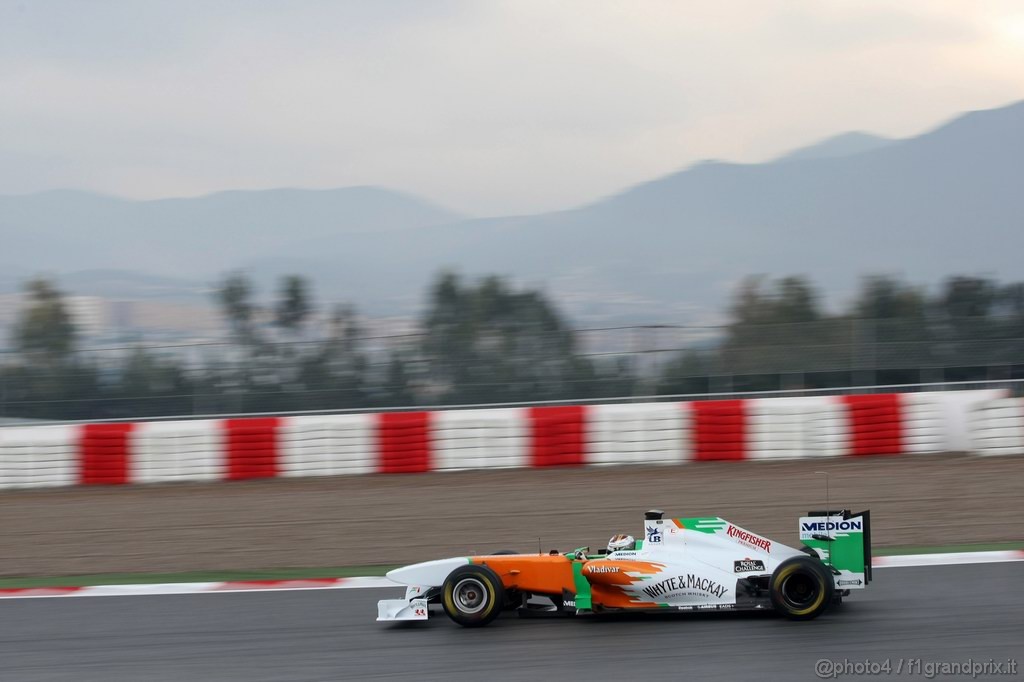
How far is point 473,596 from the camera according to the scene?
5.84m

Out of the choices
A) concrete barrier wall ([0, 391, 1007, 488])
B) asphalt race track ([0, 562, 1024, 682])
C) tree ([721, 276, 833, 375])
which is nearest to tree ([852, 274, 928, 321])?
tree ([721, 276, 833, 375])

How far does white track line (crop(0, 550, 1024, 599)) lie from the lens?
7.32 metres

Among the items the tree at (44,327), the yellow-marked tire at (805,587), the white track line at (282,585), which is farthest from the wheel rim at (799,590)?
the tree at (44,327)

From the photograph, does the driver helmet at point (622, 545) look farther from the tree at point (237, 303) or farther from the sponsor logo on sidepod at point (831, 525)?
the tree at point (237, 303)

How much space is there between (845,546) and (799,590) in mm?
342

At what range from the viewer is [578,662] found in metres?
5.15

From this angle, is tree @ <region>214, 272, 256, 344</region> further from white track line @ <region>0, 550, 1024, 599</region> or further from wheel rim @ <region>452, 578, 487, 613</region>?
wheel rim @ <region>452, 578, 487, 613</region>

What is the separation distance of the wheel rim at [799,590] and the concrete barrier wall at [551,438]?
7175 mm

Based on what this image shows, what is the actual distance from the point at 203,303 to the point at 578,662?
14.2 metres

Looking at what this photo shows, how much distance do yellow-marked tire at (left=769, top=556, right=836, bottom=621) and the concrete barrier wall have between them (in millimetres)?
7212

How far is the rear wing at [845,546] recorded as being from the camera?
18.5 ft

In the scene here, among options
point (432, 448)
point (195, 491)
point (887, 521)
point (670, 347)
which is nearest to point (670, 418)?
point (670, 347)

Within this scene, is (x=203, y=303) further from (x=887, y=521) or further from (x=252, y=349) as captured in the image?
(x=887, y=521)

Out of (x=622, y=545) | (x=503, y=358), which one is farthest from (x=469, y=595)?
(x=503, y=358)
